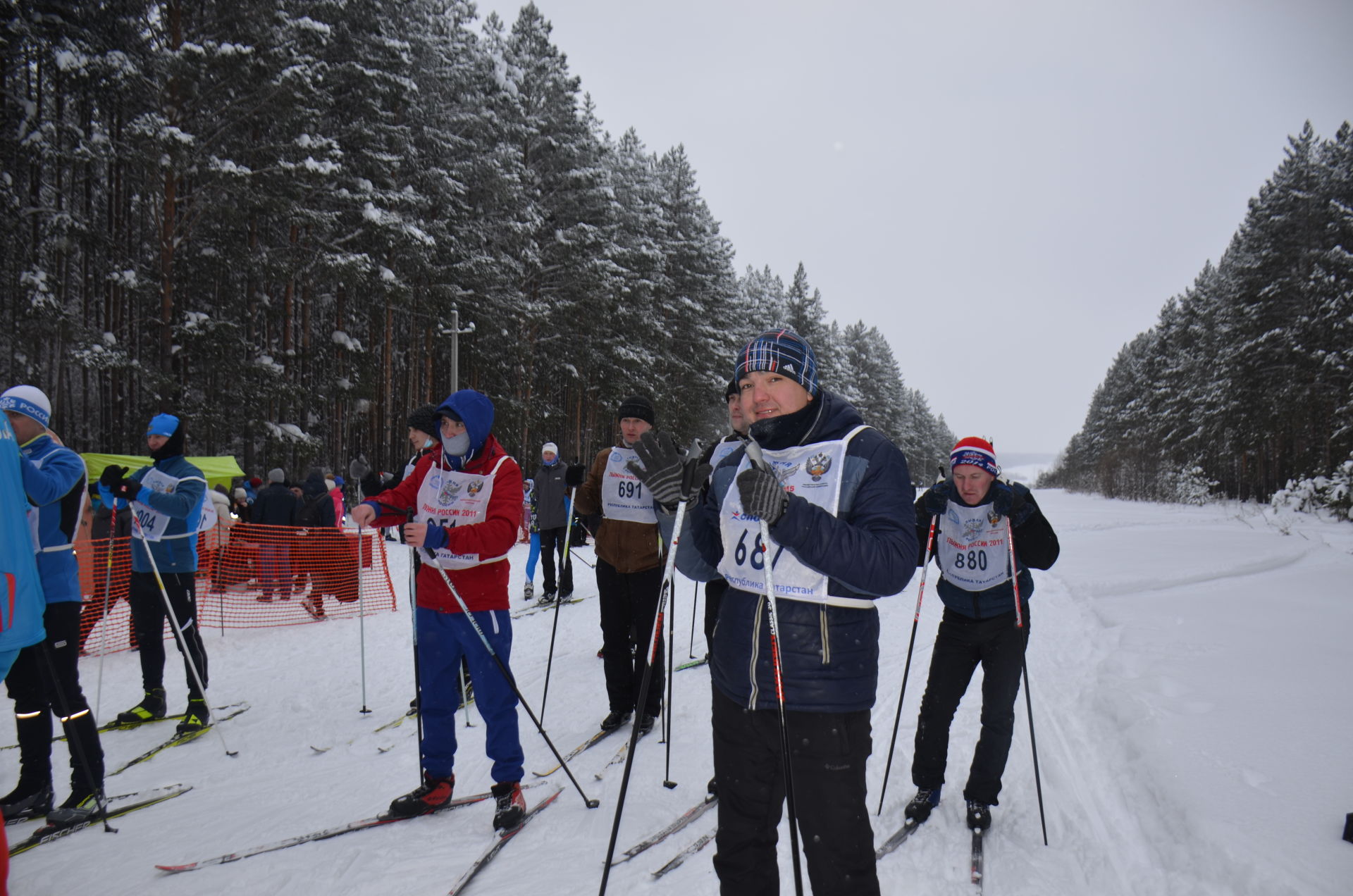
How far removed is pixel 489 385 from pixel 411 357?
9.34 feet

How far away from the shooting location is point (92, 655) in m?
7.15

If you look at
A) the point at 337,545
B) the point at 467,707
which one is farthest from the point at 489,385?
the point at 467,707

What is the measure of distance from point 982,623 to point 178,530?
5.92 meters

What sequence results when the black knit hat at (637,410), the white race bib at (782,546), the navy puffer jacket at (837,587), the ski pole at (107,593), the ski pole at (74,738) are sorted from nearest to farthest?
1. the navy puffer jacket at (837,587)
2. the white race bib at (782,546)
3. the ski pole at (74,738)
4. the black knit hat at (637,410)
5. the ski pole at (107,593)

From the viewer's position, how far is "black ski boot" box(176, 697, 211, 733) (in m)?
5.02

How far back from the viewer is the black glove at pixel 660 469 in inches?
101

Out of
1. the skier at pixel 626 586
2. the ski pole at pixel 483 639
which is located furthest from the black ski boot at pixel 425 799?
the skier at pixel 626 586

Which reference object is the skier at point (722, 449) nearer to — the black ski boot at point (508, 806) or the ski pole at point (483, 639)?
the ski pole at point (483, 639)

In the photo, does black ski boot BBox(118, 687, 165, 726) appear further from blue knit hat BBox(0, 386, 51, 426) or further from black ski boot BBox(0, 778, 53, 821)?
blue knit hat BBox(0, 386, 51, 426)

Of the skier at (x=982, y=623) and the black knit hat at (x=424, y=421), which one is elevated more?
the black knit hat at (x=424, y=421)

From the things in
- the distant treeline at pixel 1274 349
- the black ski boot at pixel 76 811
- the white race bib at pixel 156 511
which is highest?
the distant treeline at pixel 1274 349

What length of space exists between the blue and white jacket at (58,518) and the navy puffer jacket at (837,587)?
12.4 ft

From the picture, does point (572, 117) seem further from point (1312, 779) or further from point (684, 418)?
point (1312, 779)

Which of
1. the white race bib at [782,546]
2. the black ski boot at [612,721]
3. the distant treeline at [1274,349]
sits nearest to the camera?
the white race bib at [782,546]
